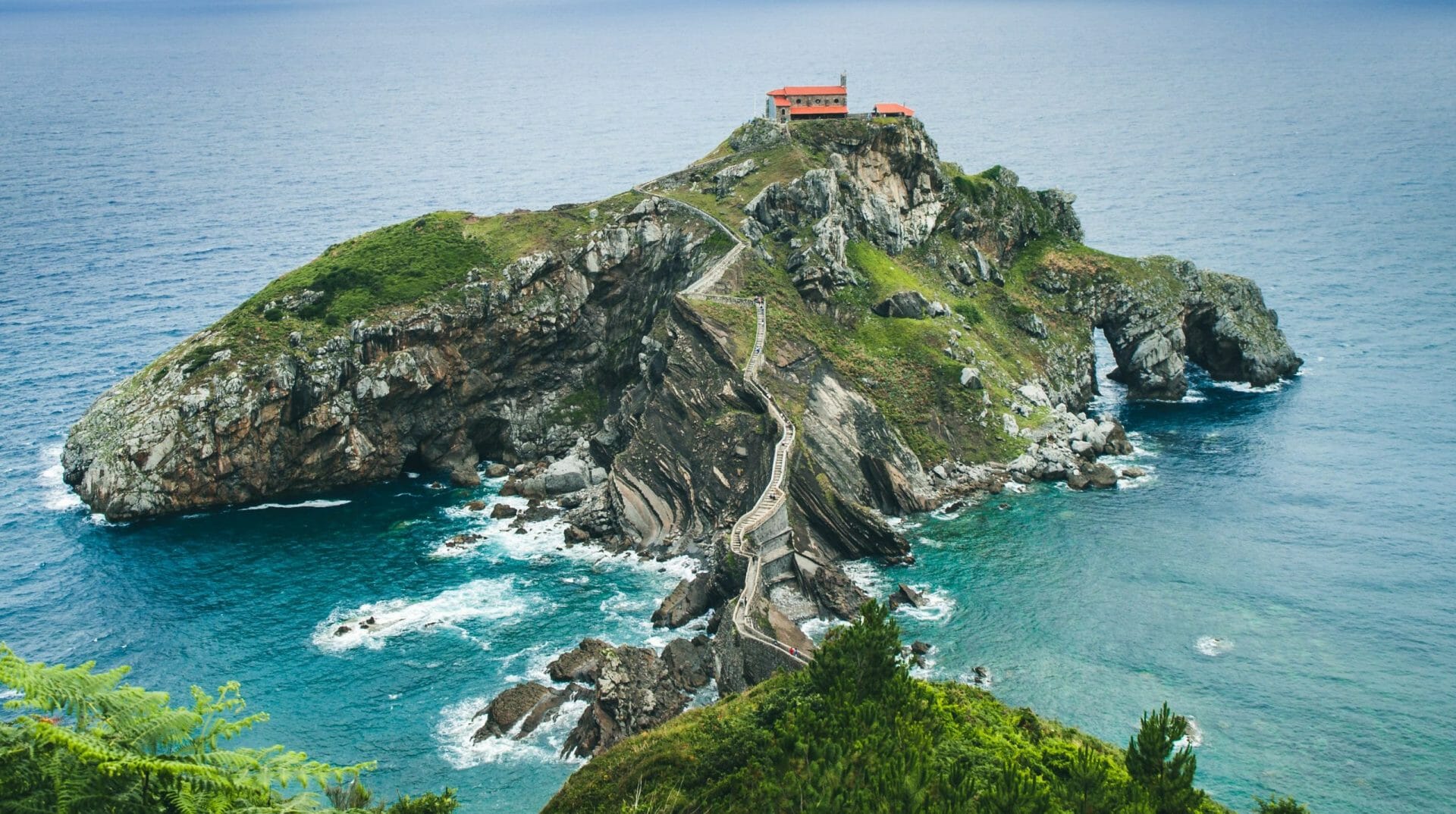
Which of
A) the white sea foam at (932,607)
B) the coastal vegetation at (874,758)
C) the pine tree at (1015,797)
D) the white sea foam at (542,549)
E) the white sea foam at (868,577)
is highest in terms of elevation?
the pine tree at (1015,797)

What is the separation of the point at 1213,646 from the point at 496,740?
2058 inches

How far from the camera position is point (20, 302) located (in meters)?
161

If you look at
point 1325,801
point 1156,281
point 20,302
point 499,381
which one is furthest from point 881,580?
point 20,302

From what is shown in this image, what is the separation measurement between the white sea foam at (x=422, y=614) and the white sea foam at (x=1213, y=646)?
5107 cm

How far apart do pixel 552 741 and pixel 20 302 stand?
12745 centimetres

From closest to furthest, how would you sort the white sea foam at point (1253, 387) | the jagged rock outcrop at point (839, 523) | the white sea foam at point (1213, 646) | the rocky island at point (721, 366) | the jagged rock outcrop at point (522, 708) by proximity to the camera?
the jagged rock outcrop at point (522, 708), the white sea foam at point (1213, 646), the jagged rock outcrop at point (839, 523), the rocky island at point (721, 366), the white sea foam at point (1253, 387)

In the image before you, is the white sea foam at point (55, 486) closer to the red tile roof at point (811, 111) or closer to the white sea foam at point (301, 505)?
the white sea foam at point (301, 505)

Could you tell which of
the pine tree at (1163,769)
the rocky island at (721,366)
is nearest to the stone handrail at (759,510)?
the rocky island at (721,366)

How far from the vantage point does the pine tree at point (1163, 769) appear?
167 ft

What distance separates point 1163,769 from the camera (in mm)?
53031

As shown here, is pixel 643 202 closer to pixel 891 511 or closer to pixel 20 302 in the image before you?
pixel 891 511

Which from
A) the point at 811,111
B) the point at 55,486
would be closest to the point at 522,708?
the point at 55,486

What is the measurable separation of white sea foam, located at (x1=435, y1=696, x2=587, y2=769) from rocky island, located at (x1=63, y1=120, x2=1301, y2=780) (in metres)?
5.13

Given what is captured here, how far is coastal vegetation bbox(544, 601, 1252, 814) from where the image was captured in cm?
4959
